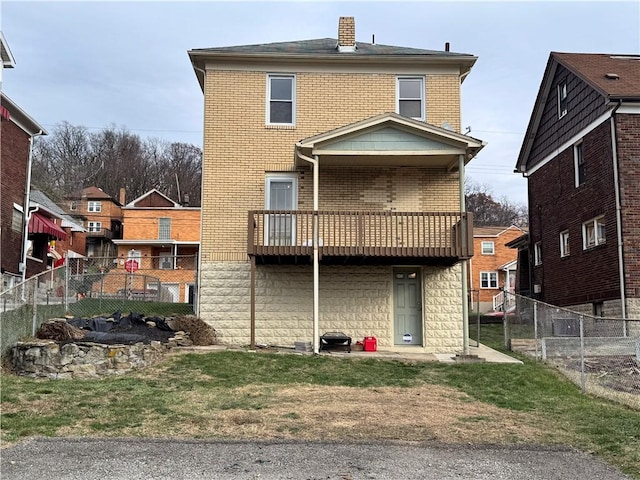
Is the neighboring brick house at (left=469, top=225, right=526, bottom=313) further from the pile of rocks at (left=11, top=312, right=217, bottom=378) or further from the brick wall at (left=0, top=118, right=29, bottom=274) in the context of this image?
the pile of rocks at (left=11, top=312, right=217, bottom=378)

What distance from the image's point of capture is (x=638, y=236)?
57.0 feet

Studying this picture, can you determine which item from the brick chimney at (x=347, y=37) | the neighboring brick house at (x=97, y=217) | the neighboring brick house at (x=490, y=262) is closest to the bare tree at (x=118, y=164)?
the neighboring brick house at (x=97, y=217)

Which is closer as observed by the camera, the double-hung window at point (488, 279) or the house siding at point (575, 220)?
the house siding at point (575, 220)

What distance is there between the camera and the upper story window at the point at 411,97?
17359mm

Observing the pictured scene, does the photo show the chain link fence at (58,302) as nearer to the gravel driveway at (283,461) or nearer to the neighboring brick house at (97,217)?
the gravel driveway at (283,461)

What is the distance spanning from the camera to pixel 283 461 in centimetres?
676

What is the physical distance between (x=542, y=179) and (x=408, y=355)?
12.3 meters

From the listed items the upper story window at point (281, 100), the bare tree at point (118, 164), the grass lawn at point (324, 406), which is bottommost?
the grass lawn at point (324, 406)

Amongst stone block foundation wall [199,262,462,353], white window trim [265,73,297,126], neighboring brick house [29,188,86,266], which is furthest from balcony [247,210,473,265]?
neighboring brick house [29,188,86,266]

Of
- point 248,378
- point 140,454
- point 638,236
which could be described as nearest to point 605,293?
point 638,236

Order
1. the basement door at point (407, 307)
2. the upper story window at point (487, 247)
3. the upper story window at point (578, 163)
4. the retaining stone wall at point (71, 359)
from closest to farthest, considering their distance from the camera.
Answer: the retaining stone wall at point (71, 359) → the basement door at point (407, 307) → the upper story window at point (578, 163) → the upper story window at point (487, 247)

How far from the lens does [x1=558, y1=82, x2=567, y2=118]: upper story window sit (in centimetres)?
2214

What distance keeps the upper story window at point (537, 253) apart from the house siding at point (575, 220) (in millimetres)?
213

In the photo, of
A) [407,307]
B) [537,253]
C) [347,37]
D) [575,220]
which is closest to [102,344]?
[407,307]
